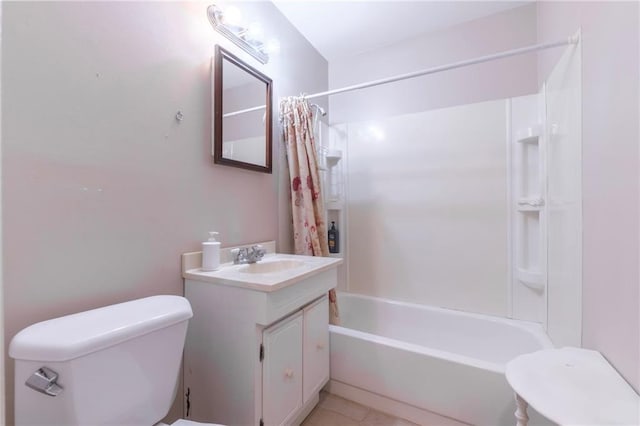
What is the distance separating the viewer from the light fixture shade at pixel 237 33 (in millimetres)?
1397

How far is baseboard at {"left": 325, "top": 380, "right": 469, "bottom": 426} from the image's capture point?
1426mm

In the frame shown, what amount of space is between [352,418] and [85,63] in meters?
2.00

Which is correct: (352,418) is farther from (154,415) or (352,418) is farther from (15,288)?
(15,288)

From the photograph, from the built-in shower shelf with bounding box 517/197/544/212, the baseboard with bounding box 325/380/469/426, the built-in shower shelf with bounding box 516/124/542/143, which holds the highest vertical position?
the built-in shower shelf with bounding box 516/124/542/143

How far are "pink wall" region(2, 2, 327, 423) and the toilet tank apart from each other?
0.18 metres

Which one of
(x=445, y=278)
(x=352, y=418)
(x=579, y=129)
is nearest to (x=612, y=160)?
(x=579, y=129)

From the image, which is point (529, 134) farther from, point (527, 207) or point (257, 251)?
point (257, 251)

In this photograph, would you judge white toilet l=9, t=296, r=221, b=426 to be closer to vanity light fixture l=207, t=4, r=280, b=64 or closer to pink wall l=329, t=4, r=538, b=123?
vanity light fixture l=207, t=4, r=280, b=64

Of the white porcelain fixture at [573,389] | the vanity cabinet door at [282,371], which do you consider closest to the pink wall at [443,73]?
the white porcelain fixture at [573,389]

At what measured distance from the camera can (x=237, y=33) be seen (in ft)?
4.93

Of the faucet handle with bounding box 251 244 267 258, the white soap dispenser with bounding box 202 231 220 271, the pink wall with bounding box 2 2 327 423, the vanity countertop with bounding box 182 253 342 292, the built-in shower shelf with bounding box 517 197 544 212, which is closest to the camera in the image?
the pink wall with bounding box 2 2 327 423

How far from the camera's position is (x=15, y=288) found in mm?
824

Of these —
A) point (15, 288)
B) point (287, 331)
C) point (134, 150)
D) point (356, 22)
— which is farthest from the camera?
point (356, 22)

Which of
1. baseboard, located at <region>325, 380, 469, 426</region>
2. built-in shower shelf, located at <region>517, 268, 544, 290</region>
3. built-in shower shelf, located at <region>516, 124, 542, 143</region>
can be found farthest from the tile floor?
built-in shower shelf, located at <region>516, 124, 542, 143</region>
